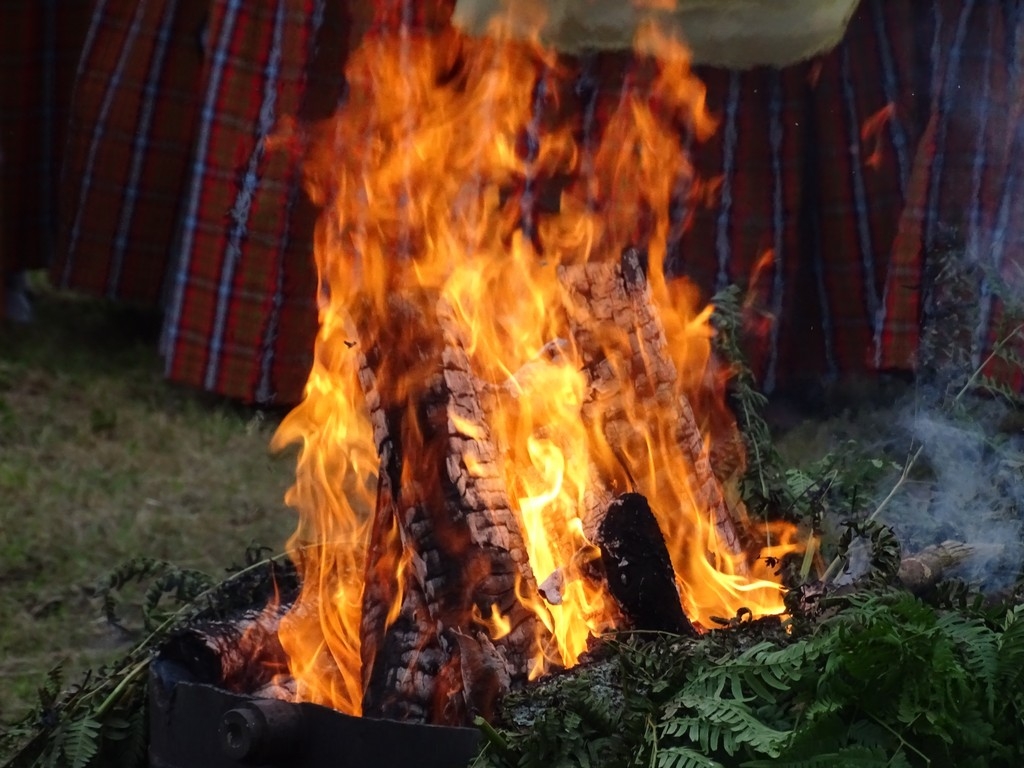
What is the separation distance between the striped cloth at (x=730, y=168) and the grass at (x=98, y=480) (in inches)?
9.6

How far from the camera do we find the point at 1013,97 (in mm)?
4043

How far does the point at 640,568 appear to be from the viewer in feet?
6.13

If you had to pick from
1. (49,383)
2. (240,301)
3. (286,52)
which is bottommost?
(49,383)

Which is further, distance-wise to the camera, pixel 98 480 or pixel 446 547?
pixel 98 480

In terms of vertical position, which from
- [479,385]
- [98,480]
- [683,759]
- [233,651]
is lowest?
[98,480]

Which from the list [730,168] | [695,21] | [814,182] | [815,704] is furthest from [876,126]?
[815,704]

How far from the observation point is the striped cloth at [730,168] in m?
4.05

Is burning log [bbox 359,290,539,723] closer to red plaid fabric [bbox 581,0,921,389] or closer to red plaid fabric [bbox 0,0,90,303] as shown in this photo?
red plaid fabric [bbox 581,0,921,389]

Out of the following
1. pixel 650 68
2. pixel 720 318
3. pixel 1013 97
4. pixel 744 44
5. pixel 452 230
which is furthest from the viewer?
pixel 1013 97

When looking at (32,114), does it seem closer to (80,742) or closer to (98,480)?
(98,480)

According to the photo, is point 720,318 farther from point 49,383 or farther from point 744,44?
point 49,383

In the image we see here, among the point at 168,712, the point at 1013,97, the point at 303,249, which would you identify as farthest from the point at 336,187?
the point at 1013,97

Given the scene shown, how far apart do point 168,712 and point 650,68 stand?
2316mm

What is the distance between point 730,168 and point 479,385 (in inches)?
93.7
